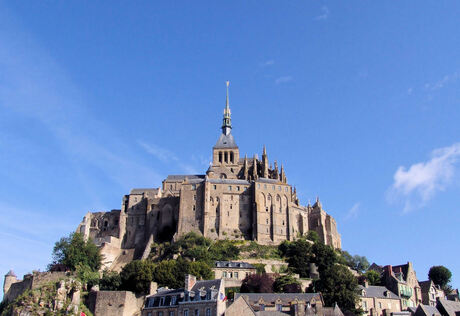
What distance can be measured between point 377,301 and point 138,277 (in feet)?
95.0

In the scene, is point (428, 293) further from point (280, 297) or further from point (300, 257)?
point (280, 297)

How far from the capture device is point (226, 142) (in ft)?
358

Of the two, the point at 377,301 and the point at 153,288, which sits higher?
the point at 377,301

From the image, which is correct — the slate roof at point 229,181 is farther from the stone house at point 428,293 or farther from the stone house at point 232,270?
the stone house at point 428,293

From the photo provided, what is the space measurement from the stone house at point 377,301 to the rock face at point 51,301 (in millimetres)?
32493

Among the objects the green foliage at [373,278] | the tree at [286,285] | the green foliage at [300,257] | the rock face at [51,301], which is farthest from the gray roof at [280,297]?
the green foliage at [373,278]

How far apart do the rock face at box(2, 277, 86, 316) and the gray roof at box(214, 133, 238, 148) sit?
52091 mm

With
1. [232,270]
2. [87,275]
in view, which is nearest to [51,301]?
[87,275]

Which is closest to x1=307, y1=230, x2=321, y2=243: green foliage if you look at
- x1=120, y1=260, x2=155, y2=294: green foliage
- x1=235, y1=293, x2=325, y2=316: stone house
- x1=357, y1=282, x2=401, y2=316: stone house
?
x1=357, y1=282, x2=401, y2=316: stone house

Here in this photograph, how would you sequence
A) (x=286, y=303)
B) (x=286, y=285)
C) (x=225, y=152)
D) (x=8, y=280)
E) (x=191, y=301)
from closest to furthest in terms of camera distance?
1. (x=191, y=301)
2. (x=286, y=303)
3. (x=286, y=285)
4. (x=8, y=280)
5. (x=225, y=152)

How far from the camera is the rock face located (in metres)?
56.3

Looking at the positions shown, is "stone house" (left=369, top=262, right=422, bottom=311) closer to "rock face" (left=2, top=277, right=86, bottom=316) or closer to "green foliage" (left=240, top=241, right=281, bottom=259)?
"green foliage" (left=240, top=241, right=281, bottom=259)

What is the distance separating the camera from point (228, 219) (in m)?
89.5

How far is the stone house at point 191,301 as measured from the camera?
4762cm
